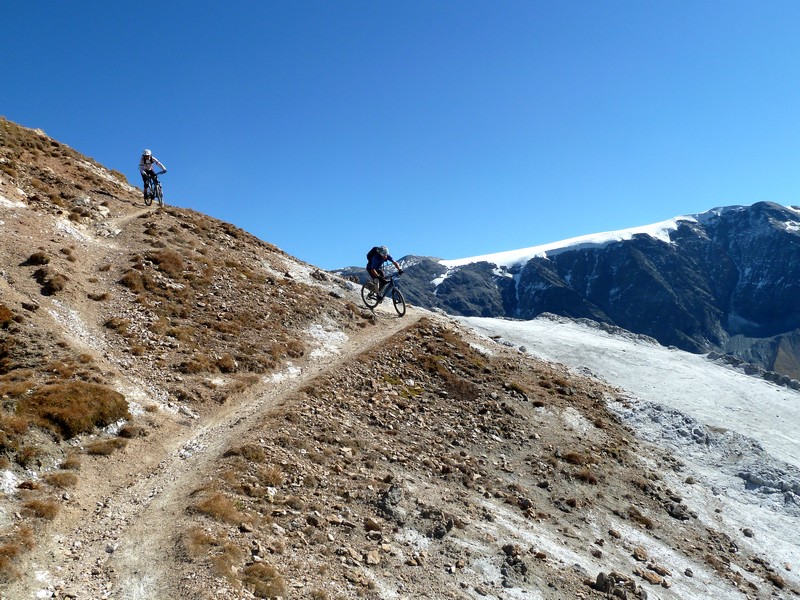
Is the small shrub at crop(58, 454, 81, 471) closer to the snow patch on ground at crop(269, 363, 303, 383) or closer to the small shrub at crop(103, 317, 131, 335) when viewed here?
the small shrub at crop(103, 317, 131, 335)

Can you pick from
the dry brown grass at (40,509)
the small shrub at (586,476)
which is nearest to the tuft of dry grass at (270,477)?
the dry brown grass at (40,509)

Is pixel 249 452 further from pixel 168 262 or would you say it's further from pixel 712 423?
pixel 712 423

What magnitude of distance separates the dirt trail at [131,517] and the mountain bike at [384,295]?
57.8 feet

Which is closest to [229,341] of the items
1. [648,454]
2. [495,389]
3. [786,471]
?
[495,389]

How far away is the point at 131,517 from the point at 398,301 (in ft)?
92.7

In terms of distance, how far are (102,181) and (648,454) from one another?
51.0m

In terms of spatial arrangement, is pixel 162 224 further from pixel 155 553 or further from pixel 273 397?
pixel 155 553

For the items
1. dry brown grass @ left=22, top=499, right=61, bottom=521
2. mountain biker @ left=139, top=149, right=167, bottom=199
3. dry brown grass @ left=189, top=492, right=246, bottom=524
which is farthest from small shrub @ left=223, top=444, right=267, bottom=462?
mountain biker @ left=139, top=149, right=167, bottom=199

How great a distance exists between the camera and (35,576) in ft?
39.2

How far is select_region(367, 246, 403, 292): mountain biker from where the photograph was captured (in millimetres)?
35125

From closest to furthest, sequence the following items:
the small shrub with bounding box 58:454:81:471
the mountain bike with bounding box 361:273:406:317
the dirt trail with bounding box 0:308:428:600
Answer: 1. the dirt trail with bounding box 0:308:428:600
2. the small shrub with bounding box 58:454:81:471
3. the mountain bike with bounding box 361:273:406:317

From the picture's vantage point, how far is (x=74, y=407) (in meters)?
19.1

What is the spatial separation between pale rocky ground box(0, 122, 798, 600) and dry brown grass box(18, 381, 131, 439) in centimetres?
44

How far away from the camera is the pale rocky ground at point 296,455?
14344mm
